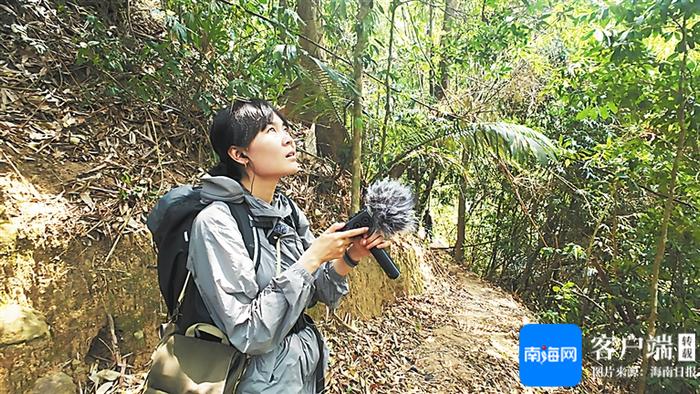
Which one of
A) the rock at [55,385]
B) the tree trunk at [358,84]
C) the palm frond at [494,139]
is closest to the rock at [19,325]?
the rock at [55,385]

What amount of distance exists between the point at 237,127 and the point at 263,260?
419 millimetres

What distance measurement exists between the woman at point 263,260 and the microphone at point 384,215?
0.03 m

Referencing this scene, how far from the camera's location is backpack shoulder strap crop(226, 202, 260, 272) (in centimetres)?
120

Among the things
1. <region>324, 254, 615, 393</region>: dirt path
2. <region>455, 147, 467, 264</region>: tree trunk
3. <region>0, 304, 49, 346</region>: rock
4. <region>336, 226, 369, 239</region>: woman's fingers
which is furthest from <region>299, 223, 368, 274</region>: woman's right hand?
<region>455, 147, 467, 264</region>: tree trunk

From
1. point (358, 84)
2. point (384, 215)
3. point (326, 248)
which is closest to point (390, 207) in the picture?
point (384, 215)

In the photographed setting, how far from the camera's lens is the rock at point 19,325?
180 centimetres

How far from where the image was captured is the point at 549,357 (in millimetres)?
3654

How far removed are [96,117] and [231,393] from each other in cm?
232

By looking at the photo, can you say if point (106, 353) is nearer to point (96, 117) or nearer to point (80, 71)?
point (96, 117)

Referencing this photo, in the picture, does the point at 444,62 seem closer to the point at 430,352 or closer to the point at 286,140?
the point at 430,352

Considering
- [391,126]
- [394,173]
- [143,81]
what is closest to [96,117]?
[143,81]

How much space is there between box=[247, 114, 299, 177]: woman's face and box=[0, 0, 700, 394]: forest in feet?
4.21

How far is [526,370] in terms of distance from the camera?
11.7 feet

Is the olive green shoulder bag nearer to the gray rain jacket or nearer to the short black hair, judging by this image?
the gray rain jacket
